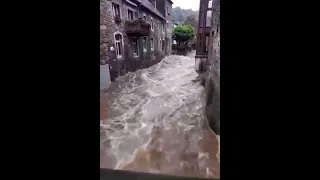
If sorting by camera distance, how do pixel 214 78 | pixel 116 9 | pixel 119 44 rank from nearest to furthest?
pixel 214 78
pixel 116 9
pixel 119 44

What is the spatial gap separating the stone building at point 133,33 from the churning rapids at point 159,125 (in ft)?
0.27

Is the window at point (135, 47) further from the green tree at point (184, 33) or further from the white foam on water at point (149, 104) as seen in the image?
the green tree at point (184, 33)

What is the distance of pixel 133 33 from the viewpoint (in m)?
1.56

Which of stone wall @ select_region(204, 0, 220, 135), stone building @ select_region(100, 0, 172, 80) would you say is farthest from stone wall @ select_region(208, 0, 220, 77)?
stone building @ select_region(100, 0, 172, 80)

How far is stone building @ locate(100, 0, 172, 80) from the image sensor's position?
1444mm

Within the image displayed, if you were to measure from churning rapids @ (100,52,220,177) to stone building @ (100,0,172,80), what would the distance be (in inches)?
3.2

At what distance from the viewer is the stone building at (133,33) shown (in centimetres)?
144

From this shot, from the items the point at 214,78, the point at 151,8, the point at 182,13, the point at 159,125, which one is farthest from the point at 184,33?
the point at 159,125

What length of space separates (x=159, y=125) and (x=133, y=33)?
0.59m

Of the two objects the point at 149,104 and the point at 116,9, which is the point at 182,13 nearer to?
the point at 116,9

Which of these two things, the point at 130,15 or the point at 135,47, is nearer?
the point at 130,15
